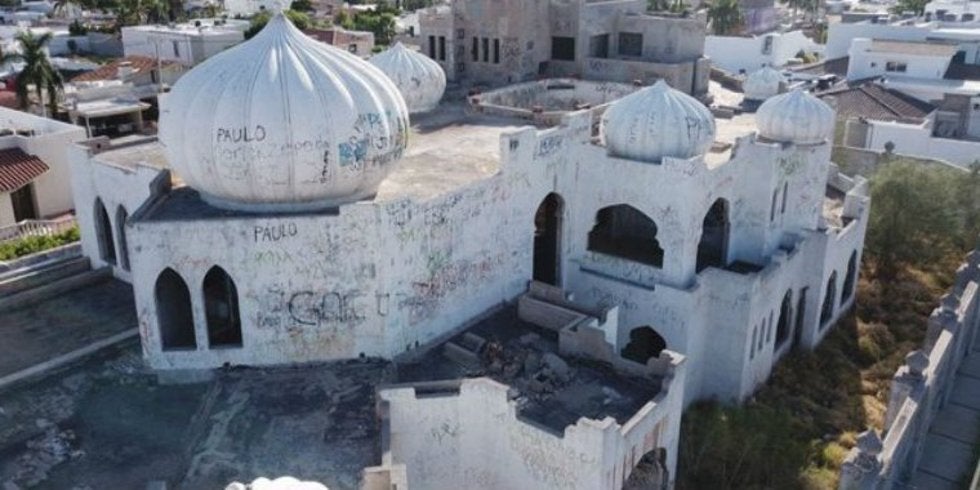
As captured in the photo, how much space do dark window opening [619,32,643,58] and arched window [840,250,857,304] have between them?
1287 cm

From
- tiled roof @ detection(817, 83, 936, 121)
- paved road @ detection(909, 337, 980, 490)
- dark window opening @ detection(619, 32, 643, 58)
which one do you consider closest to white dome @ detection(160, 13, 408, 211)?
paved road @ detection(909, 337, 980, 490)

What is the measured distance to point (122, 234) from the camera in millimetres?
24547

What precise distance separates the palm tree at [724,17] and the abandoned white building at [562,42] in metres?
52.7

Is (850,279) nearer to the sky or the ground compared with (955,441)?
nearer to the sky

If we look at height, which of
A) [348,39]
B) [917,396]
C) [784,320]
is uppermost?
[348,39]

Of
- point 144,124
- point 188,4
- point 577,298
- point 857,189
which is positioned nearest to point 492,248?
point 577,298

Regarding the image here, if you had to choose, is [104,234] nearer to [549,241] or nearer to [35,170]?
[35,170]

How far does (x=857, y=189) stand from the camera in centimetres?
3100

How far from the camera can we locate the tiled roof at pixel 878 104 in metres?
43.8

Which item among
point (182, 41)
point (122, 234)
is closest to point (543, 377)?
point (122, 234)

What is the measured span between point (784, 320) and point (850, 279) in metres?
5.07

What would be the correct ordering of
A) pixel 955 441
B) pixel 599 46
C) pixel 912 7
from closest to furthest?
pixel 955 441, pixel 599 46, pixel 912 7

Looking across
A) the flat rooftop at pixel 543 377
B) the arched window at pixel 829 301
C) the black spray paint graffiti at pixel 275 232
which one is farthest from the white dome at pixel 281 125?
the arched window at pixel 829 301

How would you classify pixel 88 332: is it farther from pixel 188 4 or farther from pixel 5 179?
pixel 188 4
